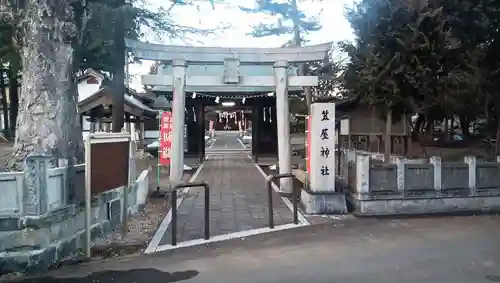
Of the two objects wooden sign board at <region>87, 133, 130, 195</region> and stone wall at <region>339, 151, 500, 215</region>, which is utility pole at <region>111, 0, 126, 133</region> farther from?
stone wall at <region>339, 151, 500, 215</region>

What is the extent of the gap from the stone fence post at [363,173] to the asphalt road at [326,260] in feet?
5.25

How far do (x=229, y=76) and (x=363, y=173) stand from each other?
16.7 feet

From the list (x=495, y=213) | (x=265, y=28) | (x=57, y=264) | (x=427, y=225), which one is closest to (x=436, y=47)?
(x=495, y=213)

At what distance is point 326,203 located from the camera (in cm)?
1073

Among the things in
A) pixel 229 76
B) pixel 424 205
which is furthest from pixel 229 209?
pixel 424 205

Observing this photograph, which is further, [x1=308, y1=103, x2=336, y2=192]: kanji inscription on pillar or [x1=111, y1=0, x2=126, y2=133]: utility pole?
[x1=111, y1=0, x2=126, y2=133]: utility pole

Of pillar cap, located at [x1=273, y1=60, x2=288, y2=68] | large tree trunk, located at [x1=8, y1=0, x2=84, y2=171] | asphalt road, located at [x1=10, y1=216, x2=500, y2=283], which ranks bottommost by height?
asphalt road, located at [x1=10, y1=216, x2=500, y2=283]

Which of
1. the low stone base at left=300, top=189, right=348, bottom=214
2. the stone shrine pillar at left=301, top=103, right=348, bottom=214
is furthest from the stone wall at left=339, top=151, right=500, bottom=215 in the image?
the stone shrine pillar at left=301, top=103, right=348, bottom=214

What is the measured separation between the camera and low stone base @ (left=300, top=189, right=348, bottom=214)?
10.7m

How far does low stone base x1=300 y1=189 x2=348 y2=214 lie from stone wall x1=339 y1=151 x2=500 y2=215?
1.33 ft

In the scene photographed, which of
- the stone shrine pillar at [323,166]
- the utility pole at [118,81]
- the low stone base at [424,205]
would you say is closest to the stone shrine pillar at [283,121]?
the stone shrine pillar at [323,166]

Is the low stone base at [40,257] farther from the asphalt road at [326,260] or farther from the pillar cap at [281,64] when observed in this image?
A: the pillar cap at [281,64]

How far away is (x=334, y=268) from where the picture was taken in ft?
21.5

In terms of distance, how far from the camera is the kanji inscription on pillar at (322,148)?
35.6 ft
